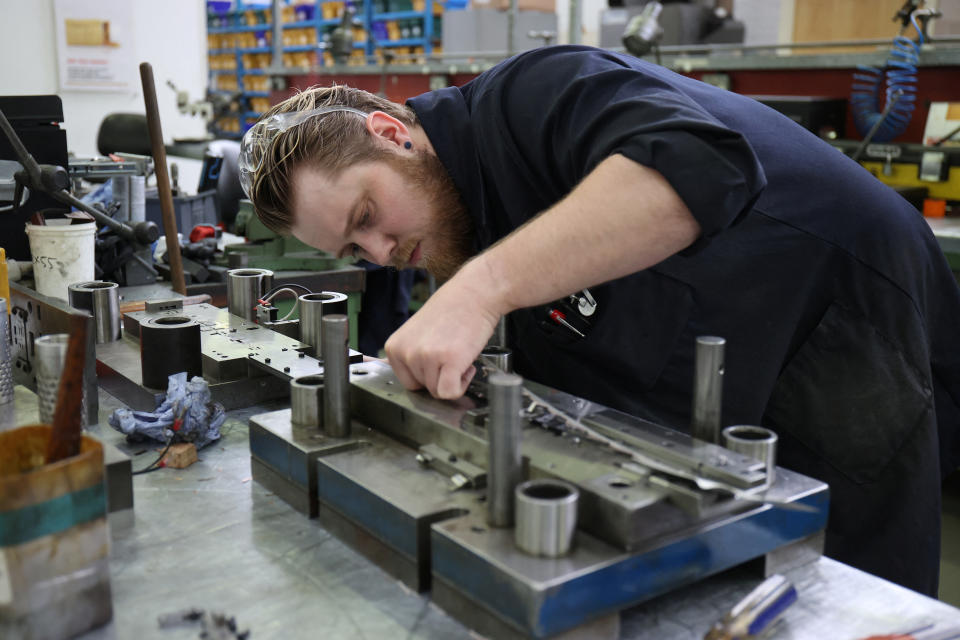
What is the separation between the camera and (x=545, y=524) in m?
0.63

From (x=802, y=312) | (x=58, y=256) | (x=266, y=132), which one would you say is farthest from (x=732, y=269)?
(x=58, y=256)

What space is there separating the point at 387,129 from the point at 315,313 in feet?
0.94

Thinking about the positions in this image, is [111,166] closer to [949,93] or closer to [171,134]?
[949,93]

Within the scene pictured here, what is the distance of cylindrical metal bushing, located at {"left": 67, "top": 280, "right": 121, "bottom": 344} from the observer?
133 centimetres

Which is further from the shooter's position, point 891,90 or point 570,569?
point 891,90


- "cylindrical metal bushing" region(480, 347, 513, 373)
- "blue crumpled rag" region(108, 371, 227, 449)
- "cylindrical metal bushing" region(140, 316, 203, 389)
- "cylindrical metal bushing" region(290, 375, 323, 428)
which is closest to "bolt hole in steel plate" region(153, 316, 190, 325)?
"cylindrical metal bushing" region(140, 316, 203, 389)

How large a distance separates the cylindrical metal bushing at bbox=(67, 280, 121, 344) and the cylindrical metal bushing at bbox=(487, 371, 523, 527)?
34.8 inches

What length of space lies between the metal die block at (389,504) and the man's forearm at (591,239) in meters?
0.21

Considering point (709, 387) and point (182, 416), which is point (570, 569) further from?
point (182, 416)

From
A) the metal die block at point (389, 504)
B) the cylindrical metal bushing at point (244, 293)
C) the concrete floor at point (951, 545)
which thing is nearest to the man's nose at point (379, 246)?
the cylindrical metal bushing at point (244, 293)

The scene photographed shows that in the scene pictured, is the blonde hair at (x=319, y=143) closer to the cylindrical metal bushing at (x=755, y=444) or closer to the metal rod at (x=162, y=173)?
the metal rod at (x=162, y=173)

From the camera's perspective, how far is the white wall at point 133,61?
4465 millimetres

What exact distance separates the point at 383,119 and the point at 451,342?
1.55 feet

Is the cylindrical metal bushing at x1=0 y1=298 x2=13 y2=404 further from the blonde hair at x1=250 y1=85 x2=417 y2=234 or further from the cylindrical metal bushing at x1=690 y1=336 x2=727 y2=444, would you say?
the cylindrical metal bushing at x1=690 y1=336 x2=727 y2=444
